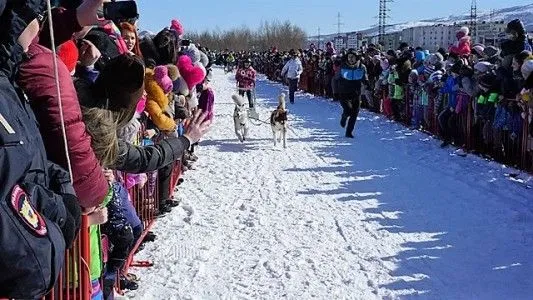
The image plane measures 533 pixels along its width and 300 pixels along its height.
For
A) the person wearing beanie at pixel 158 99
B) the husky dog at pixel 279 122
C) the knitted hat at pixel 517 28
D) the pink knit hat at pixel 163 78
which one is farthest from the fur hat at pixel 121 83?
the husky dog at pixel 279 122

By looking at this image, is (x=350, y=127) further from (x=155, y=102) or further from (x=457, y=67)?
(x=155, y=102)

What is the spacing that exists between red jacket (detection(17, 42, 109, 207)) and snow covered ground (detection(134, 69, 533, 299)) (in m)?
2.06

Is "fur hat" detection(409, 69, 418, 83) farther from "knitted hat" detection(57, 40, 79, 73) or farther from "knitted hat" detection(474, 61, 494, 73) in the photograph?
"knitted hat" detection(57, 40, 79, 73)

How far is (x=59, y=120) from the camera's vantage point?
7.64 ft

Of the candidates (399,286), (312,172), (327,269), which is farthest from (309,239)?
(312,172)

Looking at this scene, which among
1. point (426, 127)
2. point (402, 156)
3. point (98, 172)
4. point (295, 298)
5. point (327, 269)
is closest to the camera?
point (98, 172)

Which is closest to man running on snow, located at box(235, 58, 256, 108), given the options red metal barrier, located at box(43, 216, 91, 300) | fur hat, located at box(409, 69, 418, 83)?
fur hat, located at box(409, 69, 418, 83)

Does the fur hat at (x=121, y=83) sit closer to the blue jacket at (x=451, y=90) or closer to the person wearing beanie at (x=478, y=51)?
the blue jacket at (x=451, y=90)

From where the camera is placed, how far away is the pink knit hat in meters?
5.83

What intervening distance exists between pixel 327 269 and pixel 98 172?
2.79 m

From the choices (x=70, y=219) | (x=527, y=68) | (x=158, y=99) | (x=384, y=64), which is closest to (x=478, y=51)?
(x=527, y=68)

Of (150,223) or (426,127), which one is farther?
(426,127)

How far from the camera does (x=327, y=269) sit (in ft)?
16.3

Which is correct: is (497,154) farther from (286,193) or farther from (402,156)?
(286,193)
